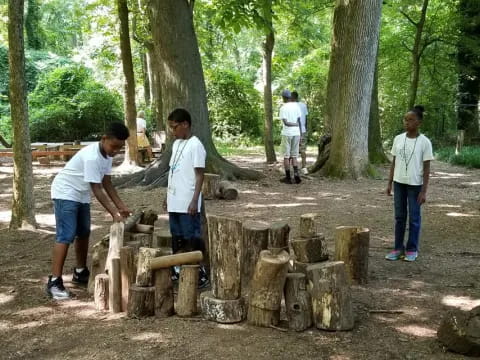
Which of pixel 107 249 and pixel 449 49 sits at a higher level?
pixel 449 49

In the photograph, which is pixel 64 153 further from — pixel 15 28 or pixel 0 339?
pixel 0 339

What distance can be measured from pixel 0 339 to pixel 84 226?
1.37 meters

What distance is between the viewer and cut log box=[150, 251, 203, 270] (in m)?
4.23

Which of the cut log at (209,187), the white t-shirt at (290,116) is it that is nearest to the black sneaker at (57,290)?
the cut log at (209,187)

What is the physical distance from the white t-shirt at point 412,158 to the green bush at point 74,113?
56.7 ft

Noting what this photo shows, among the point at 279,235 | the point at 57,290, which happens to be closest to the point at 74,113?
the point at 57,290

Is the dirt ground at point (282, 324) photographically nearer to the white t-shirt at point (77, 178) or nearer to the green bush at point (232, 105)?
the white t-shirt at point (77, 178)

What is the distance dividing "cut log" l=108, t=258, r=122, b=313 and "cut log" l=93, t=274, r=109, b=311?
54 millimetres

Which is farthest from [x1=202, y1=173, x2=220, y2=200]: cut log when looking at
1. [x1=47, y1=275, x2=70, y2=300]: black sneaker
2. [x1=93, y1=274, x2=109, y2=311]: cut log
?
[x1=93, y1=274, x2=109, y2=311]: cut log

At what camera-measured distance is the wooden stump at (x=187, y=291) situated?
13.9 feet

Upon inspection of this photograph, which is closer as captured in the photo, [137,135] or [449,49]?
[137,135]

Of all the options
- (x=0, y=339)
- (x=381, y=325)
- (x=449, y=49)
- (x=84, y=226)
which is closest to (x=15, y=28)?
(x=84, y=226)

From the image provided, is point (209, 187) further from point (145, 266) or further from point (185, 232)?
point (145, 266)

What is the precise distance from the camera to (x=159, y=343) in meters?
3.79
